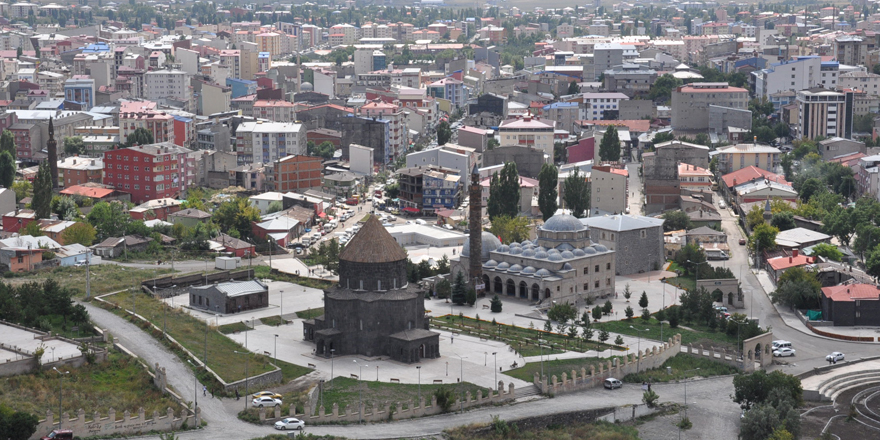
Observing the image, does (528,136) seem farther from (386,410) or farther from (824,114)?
(386,410)

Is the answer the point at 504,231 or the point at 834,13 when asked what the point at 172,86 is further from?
the point at 834,13

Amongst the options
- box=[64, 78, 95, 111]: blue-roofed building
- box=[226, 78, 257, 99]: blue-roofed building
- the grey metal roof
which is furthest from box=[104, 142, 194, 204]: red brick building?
box=[226, 78, 257, 99]: blue-roofed building

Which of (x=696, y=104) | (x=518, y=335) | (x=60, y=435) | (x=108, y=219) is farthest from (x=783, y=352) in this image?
(x=696, y=104)

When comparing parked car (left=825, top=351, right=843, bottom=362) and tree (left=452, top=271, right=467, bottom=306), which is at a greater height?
Answer: tree (left=452, top=271, right=467, bottom=306)

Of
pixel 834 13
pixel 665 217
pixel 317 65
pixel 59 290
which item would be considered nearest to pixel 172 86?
pixel 317 65

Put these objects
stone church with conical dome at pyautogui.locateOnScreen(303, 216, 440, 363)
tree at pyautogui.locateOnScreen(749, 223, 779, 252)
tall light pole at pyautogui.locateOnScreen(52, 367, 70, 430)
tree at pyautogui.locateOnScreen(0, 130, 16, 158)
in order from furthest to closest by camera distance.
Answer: tree at pyautogui.locateOnScreen(0, 130, 16, 158) → tree at pyautogui.locateOnScreen(749, 223, 779, 252) → stone church with conical dome at pyautogui.locateOnScreen(303, 216, 440, 363) → tall light pole at pyautogui.locateOnScreen(52, 367, 70, 430)

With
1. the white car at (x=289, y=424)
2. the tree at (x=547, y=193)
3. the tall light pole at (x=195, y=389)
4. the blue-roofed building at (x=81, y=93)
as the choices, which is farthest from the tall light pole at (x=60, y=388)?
the blue-roofed building at (x=81, y=93)

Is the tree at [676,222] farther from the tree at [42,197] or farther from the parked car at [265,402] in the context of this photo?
the parked car at [265,402]

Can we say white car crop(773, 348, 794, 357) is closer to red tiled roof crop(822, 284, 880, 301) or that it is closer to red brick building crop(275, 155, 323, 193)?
red tiled roof crop(822, 284, 880, 301)
